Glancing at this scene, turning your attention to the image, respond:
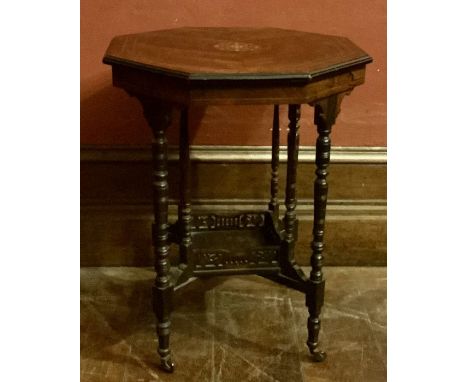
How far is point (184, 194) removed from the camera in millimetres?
1848

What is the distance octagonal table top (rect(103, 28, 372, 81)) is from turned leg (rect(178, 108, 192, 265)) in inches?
10.0

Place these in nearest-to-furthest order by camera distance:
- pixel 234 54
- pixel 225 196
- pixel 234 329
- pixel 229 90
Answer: pixel 229 90 < pixel 234 54 < pixel 234 329 < pixel 225 196

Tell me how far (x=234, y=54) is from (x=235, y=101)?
0.19m

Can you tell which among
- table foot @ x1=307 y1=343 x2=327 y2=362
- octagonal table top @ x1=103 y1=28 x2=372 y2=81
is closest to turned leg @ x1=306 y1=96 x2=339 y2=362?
table foot @ x1=307 y1=343 x2=327 y2=362

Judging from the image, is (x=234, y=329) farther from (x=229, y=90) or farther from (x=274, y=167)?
(x=229, y=90)

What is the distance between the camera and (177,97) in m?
1.28

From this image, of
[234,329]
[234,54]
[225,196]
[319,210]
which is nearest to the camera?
[234,54]

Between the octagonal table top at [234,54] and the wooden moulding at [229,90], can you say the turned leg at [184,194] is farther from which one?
the wooden moulding at [229,90]

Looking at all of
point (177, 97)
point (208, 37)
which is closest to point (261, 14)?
point (208, 37)

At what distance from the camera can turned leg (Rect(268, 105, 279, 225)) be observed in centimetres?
190

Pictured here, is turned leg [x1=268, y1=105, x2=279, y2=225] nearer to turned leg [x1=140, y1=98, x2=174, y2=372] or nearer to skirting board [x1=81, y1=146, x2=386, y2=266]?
skirting board [x1=81, y1=146, x2=386, y2=266]

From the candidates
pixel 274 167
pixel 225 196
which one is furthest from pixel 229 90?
pixel 225 196

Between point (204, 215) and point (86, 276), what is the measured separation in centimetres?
49

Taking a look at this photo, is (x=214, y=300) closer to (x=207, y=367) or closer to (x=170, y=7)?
(x=207, y=367)
